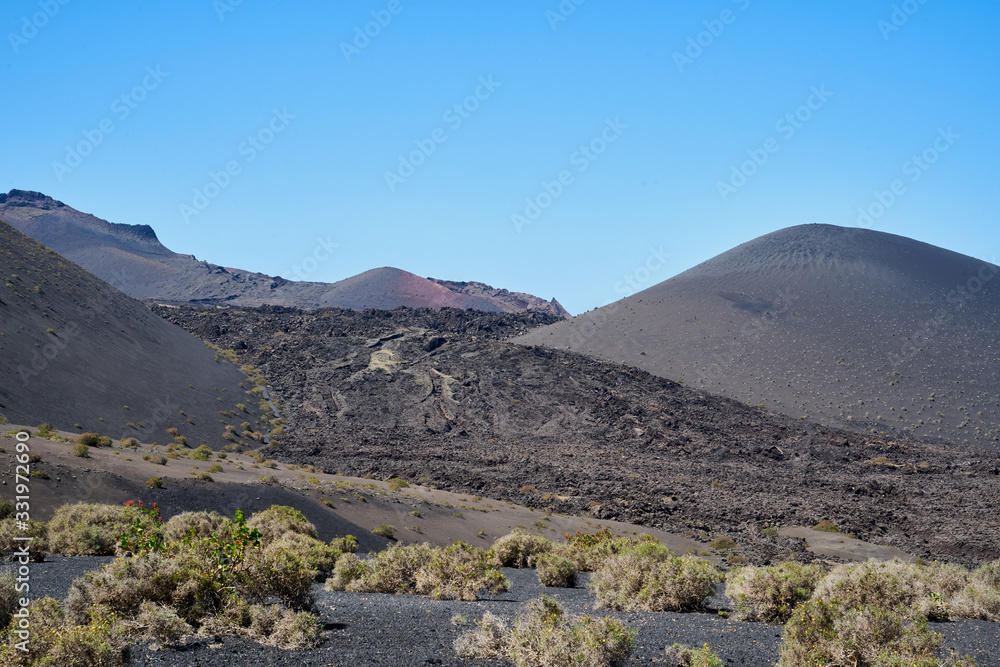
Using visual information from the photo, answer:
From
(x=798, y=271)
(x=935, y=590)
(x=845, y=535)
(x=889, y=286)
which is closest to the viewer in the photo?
(x=935, y=590)

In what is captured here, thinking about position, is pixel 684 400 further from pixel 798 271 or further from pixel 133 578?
pixel 133 578


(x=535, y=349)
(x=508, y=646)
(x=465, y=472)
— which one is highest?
(x=535, y=349)

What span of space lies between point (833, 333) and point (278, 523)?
7088 cm

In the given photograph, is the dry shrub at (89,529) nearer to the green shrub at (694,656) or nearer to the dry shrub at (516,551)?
the dry shrub at (516,551)

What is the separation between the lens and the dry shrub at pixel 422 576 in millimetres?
12094

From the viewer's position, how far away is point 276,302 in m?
151

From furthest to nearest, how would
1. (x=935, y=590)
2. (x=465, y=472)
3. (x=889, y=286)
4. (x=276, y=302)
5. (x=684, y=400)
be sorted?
(x=276, y=302) → (x=889, y=286) → (x=684, y=400) → (x=465, y=472) → (x=935, y=590)

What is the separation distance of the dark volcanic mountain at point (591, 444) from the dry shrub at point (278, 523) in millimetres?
11532

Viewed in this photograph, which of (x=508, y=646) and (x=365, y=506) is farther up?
(x=508, y=646)

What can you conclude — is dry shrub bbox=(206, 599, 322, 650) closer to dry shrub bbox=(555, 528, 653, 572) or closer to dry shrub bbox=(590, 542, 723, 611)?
dry shrub bbox=(590, 542, 723, 611)

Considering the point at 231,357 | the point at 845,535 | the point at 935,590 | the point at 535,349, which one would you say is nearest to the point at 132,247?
the point at 231,357

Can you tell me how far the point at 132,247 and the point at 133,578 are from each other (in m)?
194

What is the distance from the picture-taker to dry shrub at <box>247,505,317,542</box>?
56.4 ft

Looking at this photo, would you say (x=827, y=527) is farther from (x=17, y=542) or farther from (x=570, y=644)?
(x=17, y=542)
